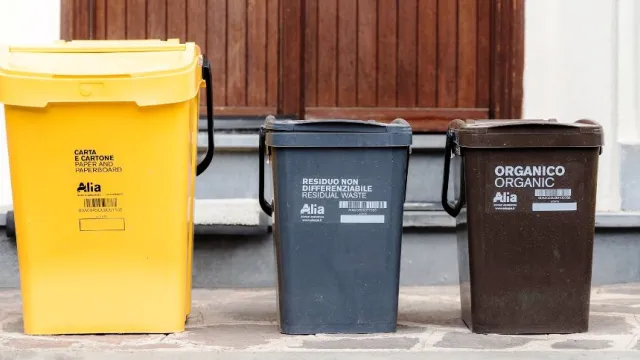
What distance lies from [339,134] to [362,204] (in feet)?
1.14

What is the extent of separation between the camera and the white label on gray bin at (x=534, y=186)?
15.9ft

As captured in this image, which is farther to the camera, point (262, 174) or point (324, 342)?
point (262, 174)

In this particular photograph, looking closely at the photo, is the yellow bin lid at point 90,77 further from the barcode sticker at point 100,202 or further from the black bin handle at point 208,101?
the barcode sticker at point 100,202

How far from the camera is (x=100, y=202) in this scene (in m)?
4.83

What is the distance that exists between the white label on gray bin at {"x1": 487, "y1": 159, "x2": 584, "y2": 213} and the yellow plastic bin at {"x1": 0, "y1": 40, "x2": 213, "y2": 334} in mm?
1468

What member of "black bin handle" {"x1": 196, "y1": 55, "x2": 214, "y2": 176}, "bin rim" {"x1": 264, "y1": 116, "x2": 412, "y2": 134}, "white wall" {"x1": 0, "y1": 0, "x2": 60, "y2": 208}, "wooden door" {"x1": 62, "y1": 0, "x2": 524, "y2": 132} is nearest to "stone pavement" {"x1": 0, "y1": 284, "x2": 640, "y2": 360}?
"black bin handle" {"x1": 196, "y1": 55, "x2": 214, "y2": 176}

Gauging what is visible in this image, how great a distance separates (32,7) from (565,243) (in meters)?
3.79

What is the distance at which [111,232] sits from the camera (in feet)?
15.9

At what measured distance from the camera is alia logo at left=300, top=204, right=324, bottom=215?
4871 mm

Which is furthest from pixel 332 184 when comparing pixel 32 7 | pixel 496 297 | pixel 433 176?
pixel 32 7

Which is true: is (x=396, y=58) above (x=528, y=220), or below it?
above

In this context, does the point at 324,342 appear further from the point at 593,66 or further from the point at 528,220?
the point at 593,66

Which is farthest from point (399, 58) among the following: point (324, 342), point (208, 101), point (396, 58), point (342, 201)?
point (324, 342)

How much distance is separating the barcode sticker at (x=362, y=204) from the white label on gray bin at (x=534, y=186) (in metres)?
0.51
